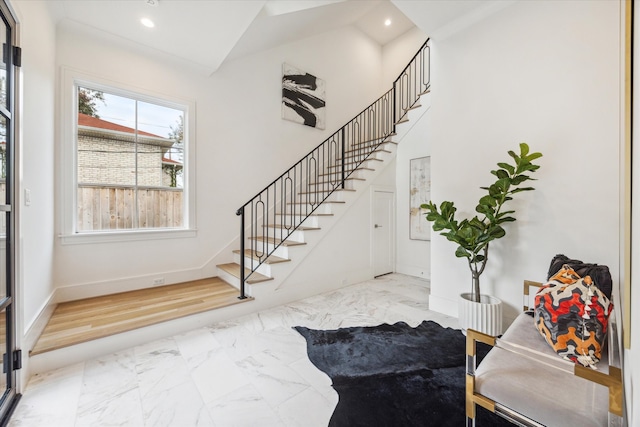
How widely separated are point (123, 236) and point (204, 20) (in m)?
2.71

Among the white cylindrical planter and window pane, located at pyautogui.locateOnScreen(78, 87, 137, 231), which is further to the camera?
window pane, located at pyautogui.locateOnScreen(78, 87, 137, 231)

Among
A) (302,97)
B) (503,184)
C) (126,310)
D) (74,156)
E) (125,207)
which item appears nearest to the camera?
(503,184)

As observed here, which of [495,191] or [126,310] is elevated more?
[495,191]

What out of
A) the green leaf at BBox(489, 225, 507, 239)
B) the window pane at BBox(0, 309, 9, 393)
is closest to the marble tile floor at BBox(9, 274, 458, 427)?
the window pane at BBox(0, 309, 9, 393)

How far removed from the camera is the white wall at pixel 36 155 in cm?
194

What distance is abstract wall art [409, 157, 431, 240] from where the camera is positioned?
4.84 metres

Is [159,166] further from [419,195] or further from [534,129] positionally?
[534,129]

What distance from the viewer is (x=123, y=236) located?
3383mm

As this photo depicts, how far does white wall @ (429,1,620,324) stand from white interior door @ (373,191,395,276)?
1500 millimetres

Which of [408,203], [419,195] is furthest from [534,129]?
[408,203]

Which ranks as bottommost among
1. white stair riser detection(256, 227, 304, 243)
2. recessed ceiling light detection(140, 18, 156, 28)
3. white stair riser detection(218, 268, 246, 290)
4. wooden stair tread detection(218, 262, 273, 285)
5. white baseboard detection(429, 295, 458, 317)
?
white baseboard detection(429, 295, 458, 317)

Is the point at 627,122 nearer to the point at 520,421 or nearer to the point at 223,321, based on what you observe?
the point at 520,421

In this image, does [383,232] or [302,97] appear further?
[302,97]

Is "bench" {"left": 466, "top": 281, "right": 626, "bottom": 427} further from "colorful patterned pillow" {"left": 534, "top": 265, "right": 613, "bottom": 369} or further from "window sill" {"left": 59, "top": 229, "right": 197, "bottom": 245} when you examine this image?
"window sill" {"left": 59, "top": 229, "right": 197, "bottom": 245}
